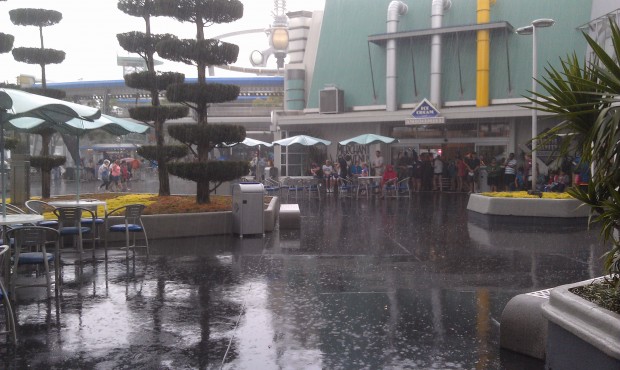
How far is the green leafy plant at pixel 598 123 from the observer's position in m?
4.06

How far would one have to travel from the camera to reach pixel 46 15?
1820 centimetres

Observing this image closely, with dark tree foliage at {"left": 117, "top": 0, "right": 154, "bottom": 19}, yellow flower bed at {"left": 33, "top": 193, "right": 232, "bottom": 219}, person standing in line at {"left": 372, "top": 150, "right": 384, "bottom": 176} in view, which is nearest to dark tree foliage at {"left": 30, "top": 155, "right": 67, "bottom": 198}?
yellow flower bed at {"left": 33, "top": 193, "right": 232, "bottom": 219}

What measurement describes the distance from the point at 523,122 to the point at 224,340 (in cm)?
2251

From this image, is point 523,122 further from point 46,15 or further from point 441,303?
point 441,303

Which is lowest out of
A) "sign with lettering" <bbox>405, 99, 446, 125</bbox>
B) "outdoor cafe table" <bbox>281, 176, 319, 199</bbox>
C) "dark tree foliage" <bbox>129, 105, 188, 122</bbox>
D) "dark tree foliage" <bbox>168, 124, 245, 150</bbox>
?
"outdoor cafe table" <bbox>281, 176, 319, 199</bbox>

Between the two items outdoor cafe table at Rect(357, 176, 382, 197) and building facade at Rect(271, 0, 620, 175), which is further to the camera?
building facade at Rect(271, 0, 620, 175)

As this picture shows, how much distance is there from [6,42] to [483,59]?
18195 mm

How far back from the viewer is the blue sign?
2551cm

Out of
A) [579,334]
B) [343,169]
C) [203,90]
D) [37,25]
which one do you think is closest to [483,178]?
[343,169]

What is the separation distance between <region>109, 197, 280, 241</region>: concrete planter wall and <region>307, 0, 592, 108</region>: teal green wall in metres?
15.2

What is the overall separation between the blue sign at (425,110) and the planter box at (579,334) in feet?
69.3

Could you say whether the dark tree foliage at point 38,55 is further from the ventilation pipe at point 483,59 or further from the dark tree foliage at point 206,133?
the ventilation pipe at point 483,59

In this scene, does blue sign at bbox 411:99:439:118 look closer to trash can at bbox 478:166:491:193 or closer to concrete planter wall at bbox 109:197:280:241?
trash can at bbox 478:166:491:193

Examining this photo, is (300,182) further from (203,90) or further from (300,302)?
(300,302)
